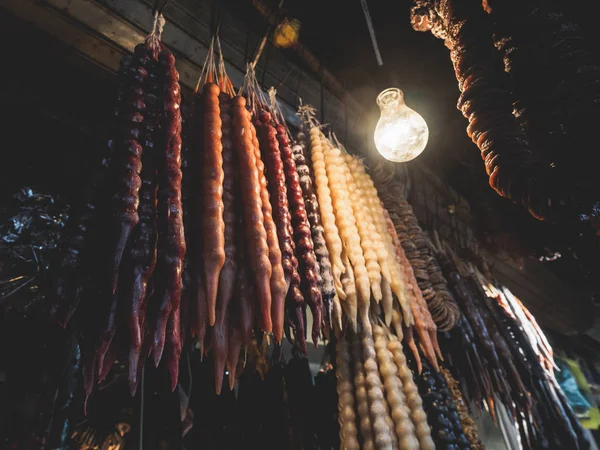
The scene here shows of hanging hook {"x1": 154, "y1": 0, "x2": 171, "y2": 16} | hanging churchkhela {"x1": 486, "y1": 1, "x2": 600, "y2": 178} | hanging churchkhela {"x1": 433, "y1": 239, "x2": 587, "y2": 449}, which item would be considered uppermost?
hanging hook {"x1": 154, "y1": 0, "x2": 171, "y2": 16}

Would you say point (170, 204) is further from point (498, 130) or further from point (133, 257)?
point (498, 130)

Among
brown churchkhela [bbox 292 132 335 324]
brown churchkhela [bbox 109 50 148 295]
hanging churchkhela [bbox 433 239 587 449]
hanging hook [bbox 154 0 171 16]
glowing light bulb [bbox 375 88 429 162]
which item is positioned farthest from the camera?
hanging churchkhela [bbox 433 239 587 449]

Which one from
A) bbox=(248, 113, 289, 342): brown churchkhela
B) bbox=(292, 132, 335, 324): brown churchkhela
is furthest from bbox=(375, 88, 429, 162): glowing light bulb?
bbox=(248, 113, 289, 342): brown churchkhela

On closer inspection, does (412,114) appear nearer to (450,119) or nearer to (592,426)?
(450,119)

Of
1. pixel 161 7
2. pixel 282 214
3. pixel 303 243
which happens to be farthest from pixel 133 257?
pixel 161 7

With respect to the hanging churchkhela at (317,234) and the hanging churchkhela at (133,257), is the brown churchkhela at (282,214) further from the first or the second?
the hanging churchkhela at (133,257)

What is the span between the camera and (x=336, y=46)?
13.5 ft

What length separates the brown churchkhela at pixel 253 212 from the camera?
5.43 feet

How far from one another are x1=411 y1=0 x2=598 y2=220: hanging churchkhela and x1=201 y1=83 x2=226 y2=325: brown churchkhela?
1.29 metres

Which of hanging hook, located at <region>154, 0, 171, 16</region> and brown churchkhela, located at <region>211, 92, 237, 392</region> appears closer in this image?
brown churchkhela, located at <region>211, 92, 237, 392</region>

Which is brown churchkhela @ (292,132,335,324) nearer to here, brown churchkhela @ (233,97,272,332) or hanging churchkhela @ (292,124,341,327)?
hanging churchkhela @ (292,124,341,327)

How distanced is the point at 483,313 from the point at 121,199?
3988mm

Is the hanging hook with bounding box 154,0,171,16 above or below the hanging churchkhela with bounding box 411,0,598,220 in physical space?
above

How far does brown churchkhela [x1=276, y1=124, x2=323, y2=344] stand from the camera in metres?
1.91
